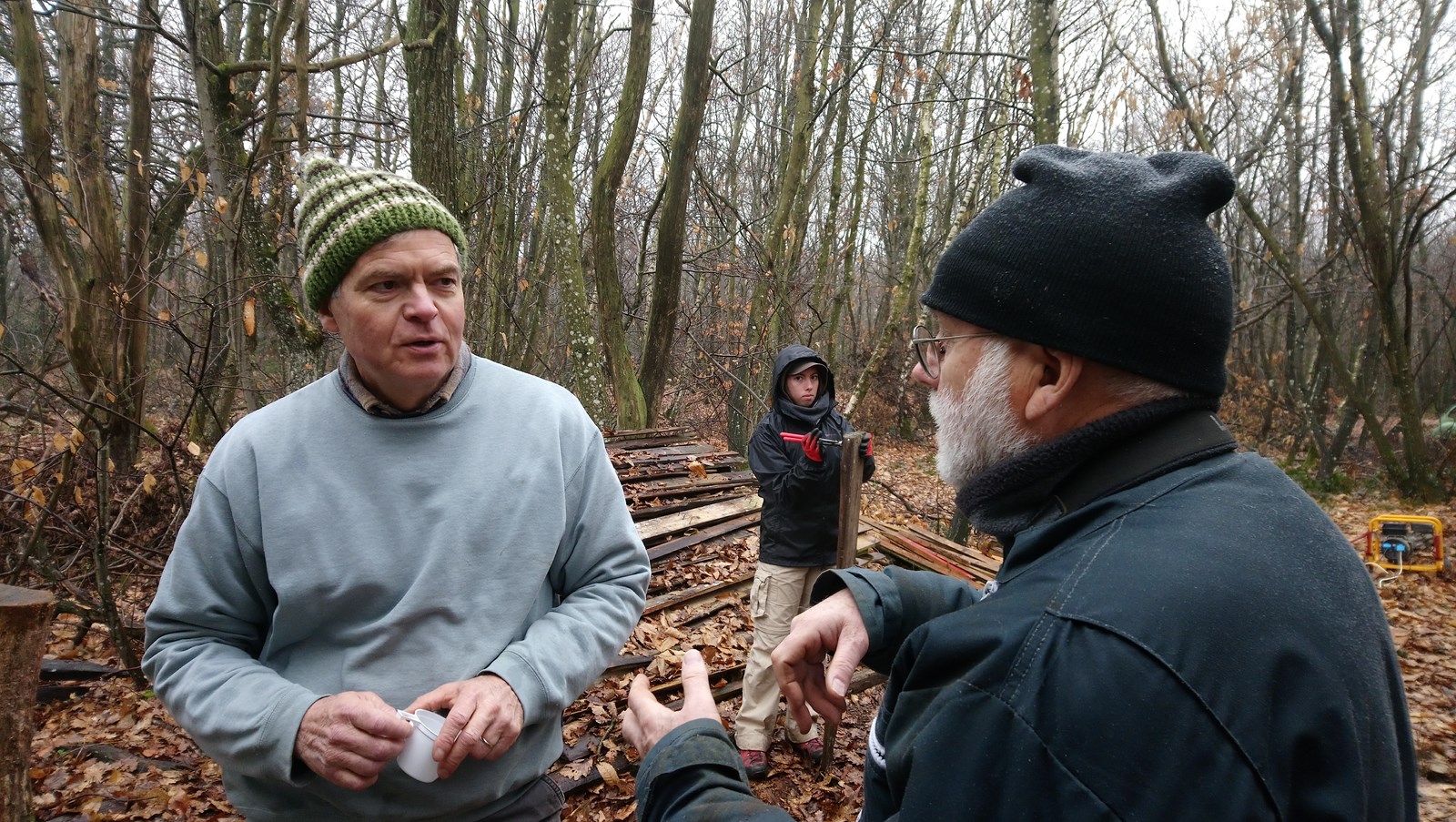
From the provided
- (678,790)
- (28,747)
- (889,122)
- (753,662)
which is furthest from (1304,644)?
(889,122)

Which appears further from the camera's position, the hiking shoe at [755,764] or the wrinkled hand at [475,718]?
the hiking shoe at [755,764]

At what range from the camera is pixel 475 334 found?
421 inches

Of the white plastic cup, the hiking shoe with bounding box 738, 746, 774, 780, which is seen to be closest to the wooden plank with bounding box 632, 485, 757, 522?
the hiking shoe with bounding box 738, 746, 774, 780

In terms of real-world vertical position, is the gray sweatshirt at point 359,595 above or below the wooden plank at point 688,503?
above

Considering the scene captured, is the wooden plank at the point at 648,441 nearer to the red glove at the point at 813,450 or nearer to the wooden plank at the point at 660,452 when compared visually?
the wooden plank at the point at 660,452

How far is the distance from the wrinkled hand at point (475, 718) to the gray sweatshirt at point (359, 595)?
0.04m

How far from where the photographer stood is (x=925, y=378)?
1.70 meters

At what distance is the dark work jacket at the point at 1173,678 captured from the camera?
892mm

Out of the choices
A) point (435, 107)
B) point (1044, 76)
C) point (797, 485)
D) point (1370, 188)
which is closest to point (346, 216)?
point (797, 485)

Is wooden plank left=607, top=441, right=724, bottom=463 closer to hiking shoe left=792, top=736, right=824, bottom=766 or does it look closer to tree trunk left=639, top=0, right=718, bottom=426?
tree trunk left=639, top=0, right=718, bottom=426

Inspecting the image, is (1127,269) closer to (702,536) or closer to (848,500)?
(848,500)

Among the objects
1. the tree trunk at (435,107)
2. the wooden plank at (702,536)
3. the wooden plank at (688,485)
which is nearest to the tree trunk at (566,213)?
the wooden plank at (688,485)

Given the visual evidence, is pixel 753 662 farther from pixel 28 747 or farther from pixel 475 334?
pixel 475 334

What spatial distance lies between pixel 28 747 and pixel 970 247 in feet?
10.2
